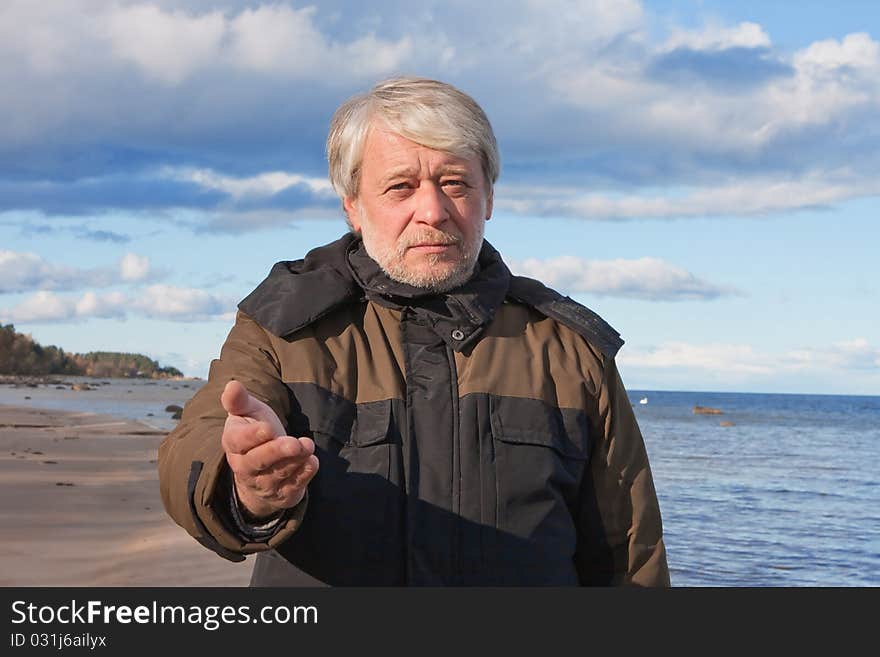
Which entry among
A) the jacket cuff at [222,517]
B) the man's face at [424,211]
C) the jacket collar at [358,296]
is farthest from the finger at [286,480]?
the man's face at [424,211]

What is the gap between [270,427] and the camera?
2355mm

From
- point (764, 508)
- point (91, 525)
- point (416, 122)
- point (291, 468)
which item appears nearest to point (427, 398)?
point (291, 468)

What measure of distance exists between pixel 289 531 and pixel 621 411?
3.72ft

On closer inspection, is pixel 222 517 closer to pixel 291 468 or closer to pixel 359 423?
pixel 291 468

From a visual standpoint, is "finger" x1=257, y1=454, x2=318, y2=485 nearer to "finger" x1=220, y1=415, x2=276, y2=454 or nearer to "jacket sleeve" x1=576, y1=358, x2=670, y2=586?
"finger" x1=220, y1=415, x2=276, y2=454

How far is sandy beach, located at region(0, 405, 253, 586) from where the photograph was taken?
341 inches

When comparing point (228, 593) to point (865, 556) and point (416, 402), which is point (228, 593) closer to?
point (416, 402)

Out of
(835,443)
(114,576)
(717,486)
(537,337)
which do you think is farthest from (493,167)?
(835,443)

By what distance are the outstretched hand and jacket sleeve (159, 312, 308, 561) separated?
9cm

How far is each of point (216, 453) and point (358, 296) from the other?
2.47ft

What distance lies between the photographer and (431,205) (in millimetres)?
3066

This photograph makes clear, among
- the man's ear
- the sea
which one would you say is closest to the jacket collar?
the man's ear

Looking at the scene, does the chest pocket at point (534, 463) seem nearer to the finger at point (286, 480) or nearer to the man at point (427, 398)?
the man at point (427, 398)

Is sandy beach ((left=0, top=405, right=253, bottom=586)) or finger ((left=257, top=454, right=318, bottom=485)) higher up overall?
finger ((left=257, top=454, right=318, bottom=485))
